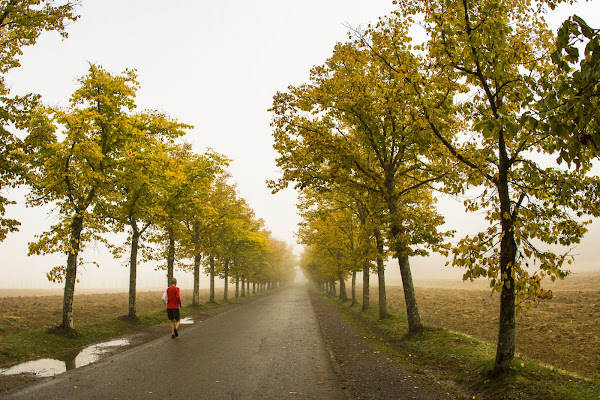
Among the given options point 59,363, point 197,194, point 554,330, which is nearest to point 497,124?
point 59,363

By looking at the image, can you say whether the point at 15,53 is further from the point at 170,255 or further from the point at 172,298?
the point at 170,255

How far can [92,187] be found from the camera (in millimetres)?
12930

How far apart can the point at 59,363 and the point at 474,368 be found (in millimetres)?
10224

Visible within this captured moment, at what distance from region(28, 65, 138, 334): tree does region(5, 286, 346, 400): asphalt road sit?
15.7 feet

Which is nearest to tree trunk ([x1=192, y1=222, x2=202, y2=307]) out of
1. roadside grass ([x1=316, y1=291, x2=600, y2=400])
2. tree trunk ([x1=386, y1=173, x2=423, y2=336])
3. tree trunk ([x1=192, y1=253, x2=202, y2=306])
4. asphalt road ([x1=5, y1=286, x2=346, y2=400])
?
tree trunk ([x1=192, y1=253, x2=202, y2=306])

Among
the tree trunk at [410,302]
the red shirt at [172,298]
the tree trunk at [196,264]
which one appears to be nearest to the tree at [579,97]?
the tree trunk at [410,302]

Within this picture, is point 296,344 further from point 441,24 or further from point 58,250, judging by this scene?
point 441,24

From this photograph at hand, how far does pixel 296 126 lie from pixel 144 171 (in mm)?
7116

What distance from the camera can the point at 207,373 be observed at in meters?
7.45

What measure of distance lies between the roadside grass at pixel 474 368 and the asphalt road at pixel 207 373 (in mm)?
2502

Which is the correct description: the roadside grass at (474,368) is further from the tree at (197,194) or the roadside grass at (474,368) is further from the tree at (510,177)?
the tree at (197,194)

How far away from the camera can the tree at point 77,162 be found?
37.1ft

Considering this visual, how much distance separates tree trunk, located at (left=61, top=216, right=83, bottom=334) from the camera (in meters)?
11.8

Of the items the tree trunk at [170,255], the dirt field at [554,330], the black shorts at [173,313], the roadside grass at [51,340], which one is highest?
the tree trunk at [170,255]
